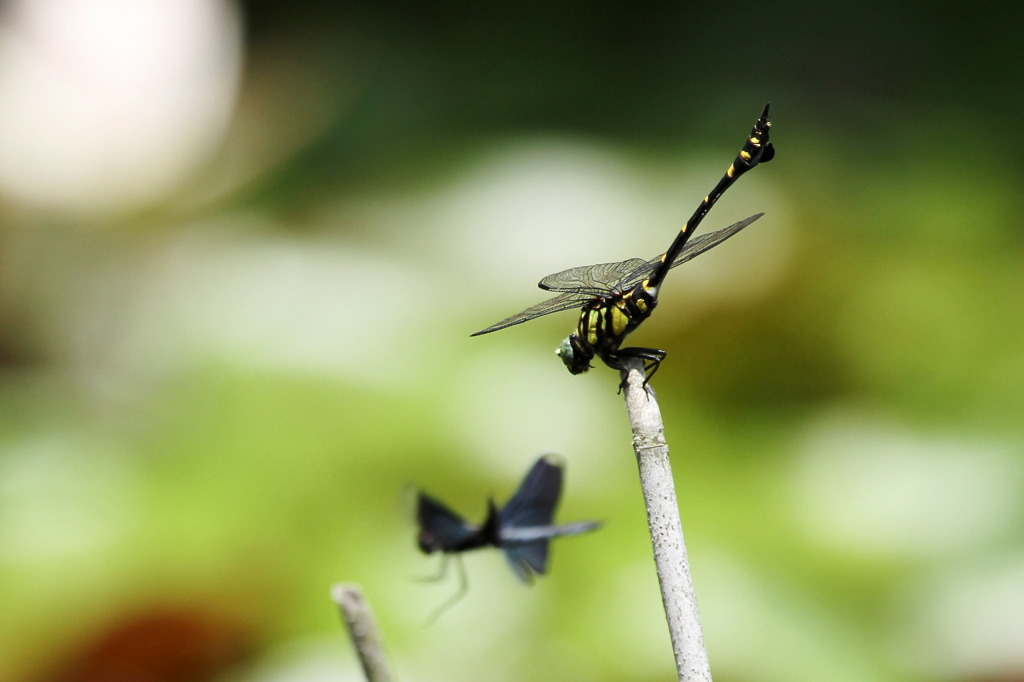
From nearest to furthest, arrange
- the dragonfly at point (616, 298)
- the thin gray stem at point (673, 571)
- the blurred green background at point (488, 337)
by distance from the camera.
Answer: the thin gray stem at point (673, 571)
the dragonfly at point (616, 298)
the blurred green background at point (488, 337)

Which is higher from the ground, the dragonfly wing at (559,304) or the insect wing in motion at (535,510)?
the dragonfly wing at (559,304)

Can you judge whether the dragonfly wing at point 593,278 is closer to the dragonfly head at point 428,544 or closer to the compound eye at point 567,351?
the compound eye at point 567,351

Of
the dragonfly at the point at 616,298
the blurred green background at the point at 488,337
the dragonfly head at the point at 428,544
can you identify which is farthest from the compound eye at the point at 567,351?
the blurred green background at the point at 488,337

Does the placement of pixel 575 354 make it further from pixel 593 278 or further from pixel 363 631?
pixel 363 631

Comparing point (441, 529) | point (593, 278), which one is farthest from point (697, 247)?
point (441, 529)

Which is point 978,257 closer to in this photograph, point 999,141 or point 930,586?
point 999,141

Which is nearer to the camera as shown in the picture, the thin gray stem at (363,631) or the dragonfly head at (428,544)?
the thin gray stem at (363,631)
